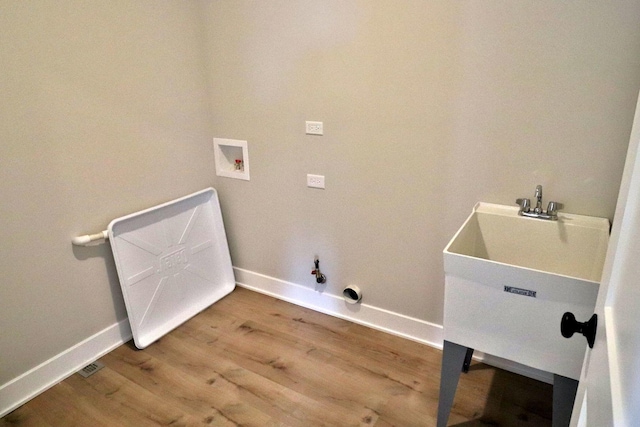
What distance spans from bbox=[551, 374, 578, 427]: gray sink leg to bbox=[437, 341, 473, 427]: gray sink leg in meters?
0.33

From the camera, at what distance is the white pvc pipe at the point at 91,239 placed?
2.10m

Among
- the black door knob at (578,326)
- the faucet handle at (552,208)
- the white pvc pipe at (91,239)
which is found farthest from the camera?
the white pvc pipe at (91,239)

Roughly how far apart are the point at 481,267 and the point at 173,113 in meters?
2.03

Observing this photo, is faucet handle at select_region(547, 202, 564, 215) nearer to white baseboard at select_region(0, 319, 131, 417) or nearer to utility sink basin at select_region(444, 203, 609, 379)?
utility sink basin at select_region(444, 203, 609, 379)

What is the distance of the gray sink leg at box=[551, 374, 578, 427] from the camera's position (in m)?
1.41

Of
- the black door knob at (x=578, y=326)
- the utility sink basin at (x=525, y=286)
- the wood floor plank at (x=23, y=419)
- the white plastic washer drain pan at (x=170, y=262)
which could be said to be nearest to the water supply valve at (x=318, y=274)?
the white plastic washer drain pan at (x=170, y=262)

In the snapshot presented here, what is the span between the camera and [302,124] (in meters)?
2.39

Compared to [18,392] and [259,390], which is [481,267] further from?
[18,392]

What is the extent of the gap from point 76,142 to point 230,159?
3.35 ft

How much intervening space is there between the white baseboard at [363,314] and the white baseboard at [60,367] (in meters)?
0.92

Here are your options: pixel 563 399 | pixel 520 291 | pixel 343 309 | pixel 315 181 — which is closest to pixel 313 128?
pixel 315 181

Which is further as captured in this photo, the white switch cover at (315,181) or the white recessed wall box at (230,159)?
the white recessed wall box at (230,159)

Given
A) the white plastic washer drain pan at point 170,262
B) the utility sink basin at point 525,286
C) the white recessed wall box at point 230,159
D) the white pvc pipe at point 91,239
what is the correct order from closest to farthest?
1. the utility sink basin at point 525,286
2. the white pvc pipe at point 91,239
3. the white plastic washer drain pan at point 170,262
4. the white recessed wall box at point 230,159

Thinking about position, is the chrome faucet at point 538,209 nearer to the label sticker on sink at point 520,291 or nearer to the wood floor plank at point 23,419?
the label sticker on sink at point 520,291
